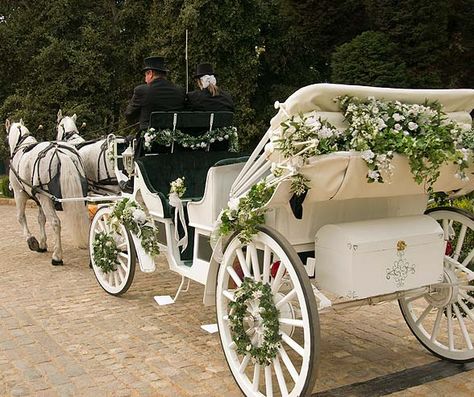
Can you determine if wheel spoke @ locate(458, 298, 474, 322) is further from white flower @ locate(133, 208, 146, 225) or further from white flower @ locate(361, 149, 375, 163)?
white flower @ locate(133, 208, 146, 225)

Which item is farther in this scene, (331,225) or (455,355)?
(455,355)

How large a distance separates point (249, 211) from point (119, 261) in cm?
279

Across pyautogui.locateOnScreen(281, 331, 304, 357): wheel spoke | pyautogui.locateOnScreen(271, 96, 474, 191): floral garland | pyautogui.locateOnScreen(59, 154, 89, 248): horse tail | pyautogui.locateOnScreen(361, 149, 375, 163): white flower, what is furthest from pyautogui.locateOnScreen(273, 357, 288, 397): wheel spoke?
pyautogui.locateOnScreen(59, 154, 89, 248): horse tail

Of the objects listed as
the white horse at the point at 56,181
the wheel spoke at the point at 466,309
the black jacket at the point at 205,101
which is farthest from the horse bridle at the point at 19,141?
the wheel spoke at the point at 466,309

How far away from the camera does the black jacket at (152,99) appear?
5477mm

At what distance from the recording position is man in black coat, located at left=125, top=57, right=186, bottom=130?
5.48 meters

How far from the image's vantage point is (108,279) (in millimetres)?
5957

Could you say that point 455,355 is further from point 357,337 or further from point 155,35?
point 155,35

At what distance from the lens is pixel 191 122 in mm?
5340

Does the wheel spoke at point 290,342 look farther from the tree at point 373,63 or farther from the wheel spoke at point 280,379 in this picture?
the tree at point 373,63

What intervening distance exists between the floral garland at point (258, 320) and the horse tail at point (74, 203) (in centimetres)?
418

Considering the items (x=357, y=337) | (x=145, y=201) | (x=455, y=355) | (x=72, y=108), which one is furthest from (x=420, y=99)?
(x=72, y=108)

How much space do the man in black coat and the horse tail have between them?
1866 millimetres

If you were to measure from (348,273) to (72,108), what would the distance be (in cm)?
1480
